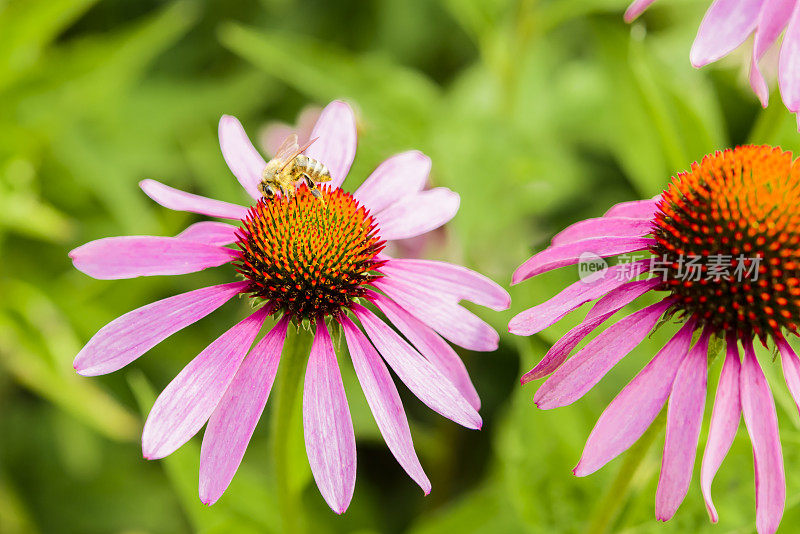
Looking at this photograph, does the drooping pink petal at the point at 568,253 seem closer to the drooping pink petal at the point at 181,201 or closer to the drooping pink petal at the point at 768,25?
the drooping pink petal at the point at 768,25

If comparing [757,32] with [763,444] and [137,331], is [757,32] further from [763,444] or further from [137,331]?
[137,331]

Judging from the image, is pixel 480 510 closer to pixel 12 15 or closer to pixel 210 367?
pixel 210 367

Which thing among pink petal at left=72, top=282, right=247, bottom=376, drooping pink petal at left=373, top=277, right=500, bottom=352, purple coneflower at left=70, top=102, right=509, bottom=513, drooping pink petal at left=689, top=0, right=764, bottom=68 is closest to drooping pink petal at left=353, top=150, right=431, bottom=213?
purple coneflower at left=70, top=102, right=509, bottom=513

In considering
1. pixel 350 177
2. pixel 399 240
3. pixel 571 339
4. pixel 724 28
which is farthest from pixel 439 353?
pixel 399 240

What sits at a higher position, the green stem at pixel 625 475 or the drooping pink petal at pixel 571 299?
the drooping pink petal at pixel 571 299

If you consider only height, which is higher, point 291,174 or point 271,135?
point 271,135

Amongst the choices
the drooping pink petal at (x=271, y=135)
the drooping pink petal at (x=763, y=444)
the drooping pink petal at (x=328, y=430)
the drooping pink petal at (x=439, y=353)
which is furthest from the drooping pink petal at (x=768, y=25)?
the drooping pink petal at (x=271, y=135)
